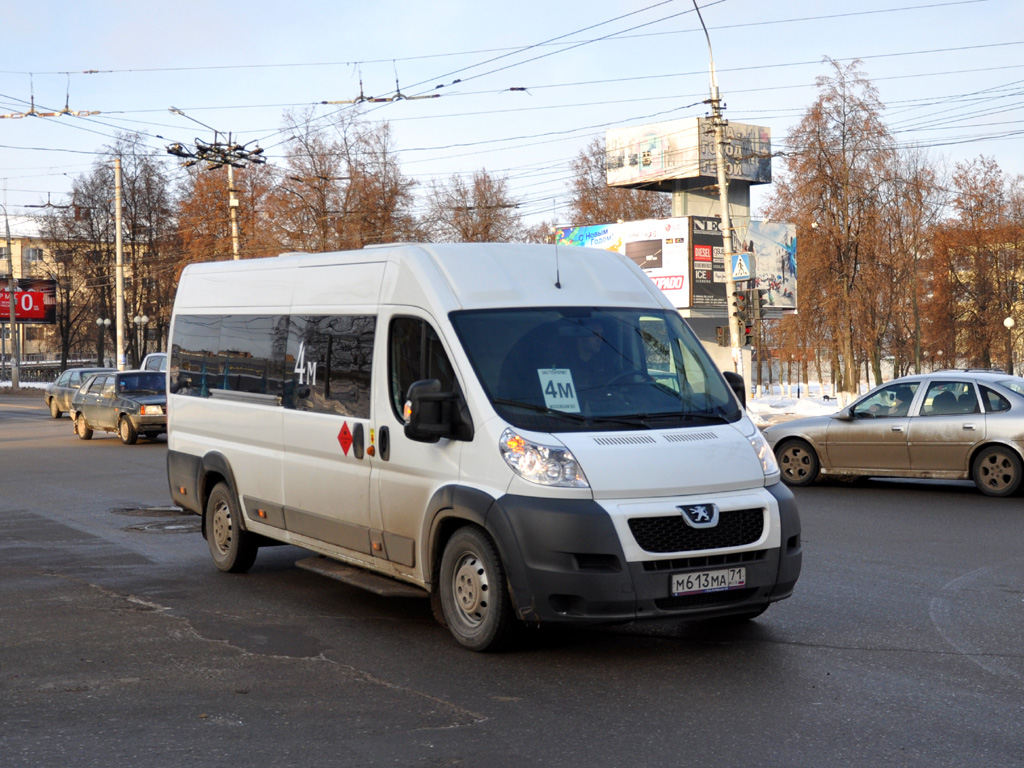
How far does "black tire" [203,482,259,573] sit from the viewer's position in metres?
9.35

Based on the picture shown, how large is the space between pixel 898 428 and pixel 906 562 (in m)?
5.51

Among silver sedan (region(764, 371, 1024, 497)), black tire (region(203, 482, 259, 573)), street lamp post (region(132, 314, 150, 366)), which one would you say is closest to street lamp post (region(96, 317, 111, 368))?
street lamp post (region(132, 314, 150, 366))

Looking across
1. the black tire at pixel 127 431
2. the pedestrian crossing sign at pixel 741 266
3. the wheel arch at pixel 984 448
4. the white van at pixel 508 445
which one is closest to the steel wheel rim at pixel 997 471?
the wheel arch at pixel 984 448

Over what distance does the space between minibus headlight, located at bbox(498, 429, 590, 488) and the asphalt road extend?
101cm

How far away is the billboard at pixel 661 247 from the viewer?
2064 inches

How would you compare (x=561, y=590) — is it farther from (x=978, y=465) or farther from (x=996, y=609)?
(x=978, y=465)

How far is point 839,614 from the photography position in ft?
25.1

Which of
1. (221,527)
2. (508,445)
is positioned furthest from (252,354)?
(508,445)

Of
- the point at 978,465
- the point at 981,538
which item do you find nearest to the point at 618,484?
the point at 981,538

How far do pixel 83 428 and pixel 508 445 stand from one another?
23075mm

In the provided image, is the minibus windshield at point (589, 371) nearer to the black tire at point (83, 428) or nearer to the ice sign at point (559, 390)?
the ice sign at point (559, 390)

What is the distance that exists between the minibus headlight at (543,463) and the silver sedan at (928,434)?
954 cm

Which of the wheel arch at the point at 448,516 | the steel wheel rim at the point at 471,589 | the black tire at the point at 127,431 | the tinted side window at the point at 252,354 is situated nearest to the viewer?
the wheel arch at the point at 448,516

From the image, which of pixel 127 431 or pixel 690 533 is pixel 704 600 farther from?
pixel 127 431
